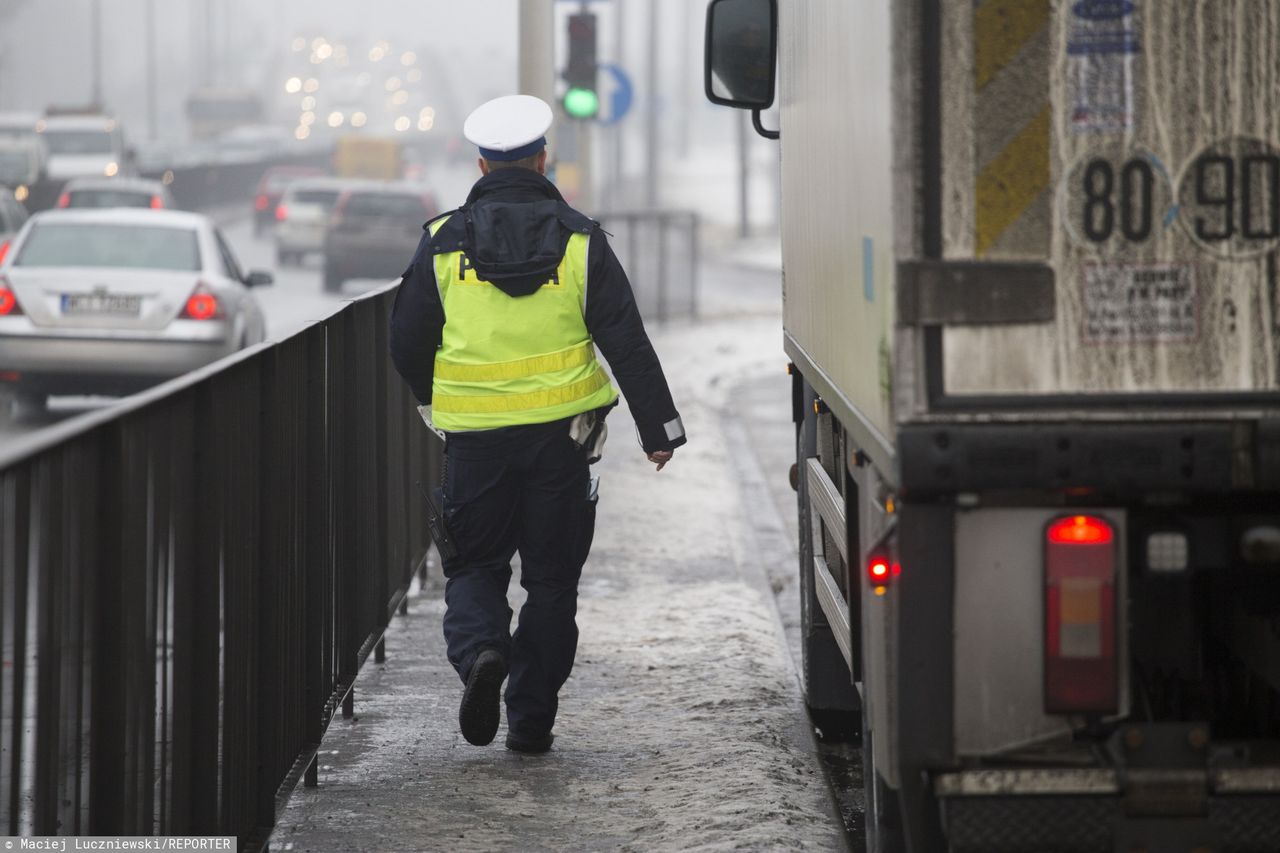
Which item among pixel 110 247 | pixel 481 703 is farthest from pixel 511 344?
pixel 110 247

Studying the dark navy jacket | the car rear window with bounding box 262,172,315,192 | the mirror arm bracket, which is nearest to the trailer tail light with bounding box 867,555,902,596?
the dark navy jacket

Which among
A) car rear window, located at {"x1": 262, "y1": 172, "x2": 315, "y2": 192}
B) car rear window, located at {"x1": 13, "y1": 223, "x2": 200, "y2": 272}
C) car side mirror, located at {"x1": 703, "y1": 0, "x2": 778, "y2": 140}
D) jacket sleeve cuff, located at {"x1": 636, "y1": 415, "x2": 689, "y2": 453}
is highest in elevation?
car side mirror, located at {"x1": 703, "y1": 0, "x2": 778, "y2": 140}

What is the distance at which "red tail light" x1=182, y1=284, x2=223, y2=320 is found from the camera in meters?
16.3

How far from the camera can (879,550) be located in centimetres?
397

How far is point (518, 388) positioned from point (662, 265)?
2129 centimetres

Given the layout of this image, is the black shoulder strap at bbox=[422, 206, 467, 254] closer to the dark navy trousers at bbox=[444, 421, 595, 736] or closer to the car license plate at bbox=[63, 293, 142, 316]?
the dark navy trousers at bbox=[444, 421, 595, 736]

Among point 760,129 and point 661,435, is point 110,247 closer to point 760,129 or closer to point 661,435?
point 760,129

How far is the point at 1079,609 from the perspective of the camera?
3.80 m

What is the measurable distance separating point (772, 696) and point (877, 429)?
319 cm

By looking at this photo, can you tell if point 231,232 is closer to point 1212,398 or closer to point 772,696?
point 772,696

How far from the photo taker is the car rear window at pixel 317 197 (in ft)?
133

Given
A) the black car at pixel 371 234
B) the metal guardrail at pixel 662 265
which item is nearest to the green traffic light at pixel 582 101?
the metal guardrail at pixel 662 265

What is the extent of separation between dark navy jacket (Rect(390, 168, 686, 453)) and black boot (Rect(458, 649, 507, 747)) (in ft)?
2.66

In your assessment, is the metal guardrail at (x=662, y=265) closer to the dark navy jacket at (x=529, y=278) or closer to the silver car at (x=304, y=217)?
the silver car at (x=304, y=217)
